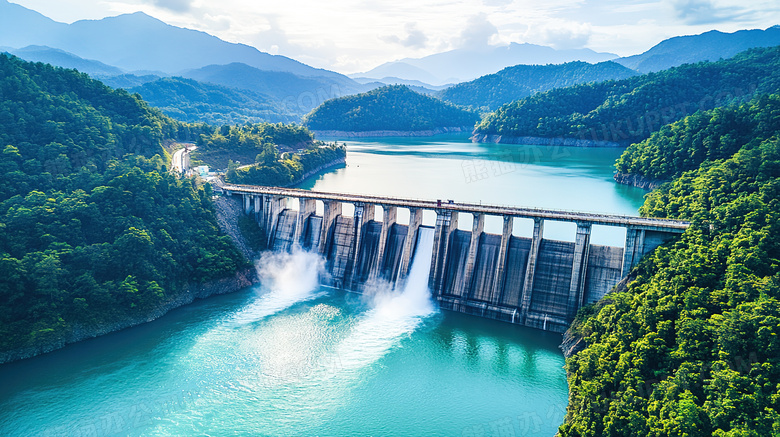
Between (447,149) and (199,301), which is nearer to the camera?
(199,301)

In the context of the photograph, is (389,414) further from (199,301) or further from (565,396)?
(199,301)

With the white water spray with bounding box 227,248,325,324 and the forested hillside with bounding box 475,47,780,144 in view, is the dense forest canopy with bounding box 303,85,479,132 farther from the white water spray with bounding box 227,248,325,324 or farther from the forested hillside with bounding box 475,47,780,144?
the white water spray with bounding box 227,248,325,324

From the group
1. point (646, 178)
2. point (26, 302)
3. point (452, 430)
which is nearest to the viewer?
point (452, 430)

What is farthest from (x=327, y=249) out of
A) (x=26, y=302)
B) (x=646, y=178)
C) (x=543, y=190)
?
(x=646, y=178)

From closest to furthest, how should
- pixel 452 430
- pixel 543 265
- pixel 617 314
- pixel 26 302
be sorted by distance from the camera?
pixel 452 430 < pixel 617 314 < pixel 26 302 < pixel 543 265

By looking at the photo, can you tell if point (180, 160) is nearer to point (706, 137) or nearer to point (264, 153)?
point (264, 153)

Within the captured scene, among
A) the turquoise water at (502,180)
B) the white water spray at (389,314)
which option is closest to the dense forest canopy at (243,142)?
the turquoise water at (502,180)
